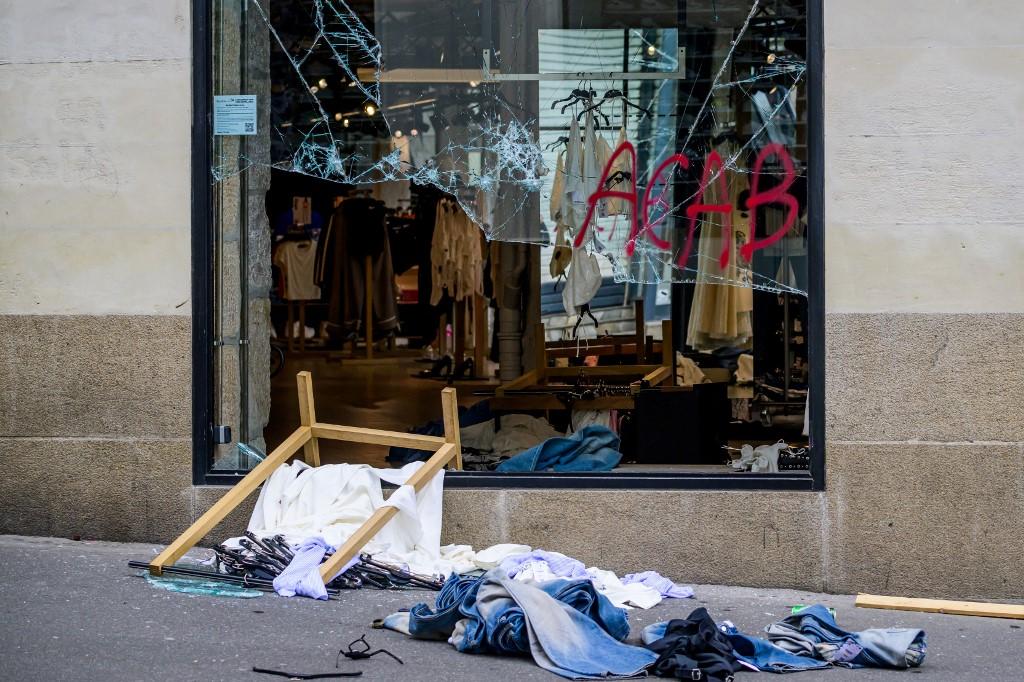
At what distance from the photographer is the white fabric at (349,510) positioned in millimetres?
6375

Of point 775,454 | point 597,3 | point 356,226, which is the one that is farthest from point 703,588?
point 356,226

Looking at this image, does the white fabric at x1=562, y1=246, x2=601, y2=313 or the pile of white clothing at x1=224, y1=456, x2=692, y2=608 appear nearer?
the pile of white clothing at x1=224, y1=456, x2=692, y2=608

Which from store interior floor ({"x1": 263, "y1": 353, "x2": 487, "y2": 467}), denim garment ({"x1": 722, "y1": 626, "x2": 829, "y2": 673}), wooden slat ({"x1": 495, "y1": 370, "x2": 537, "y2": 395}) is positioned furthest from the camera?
wooden slat ({"x1": 495, "y1": 370, "x2": 537, "y2": 395})

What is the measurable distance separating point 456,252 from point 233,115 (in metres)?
4.39

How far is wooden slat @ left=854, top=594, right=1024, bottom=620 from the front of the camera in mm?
6102

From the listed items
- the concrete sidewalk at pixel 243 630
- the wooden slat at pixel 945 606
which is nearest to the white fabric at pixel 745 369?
the concrete sidewalk at pixel 243 630

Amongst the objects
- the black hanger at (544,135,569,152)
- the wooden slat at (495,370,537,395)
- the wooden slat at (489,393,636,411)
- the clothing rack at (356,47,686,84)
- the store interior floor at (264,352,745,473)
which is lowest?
the store interior floor at (264,352,745,473)

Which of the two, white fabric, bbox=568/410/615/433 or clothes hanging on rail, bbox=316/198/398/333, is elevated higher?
clothes hanging on rail, bbox=316/198/398/333

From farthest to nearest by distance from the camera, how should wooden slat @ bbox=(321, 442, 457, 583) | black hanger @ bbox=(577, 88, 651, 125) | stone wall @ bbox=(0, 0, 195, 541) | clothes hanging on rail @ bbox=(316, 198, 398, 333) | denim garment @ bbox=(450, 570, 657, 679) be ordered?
clothes hanging on rail @ bbox=(316, 198, 398, 333) < black hanger @ bbox=(577, 88, 651, 125) < stone wall @ bbox=(0, 0, 195, 541) < wooden slat @ bbox=(321, 442, 457, 583) < denim garment @ bbox=(450, 570, 657, 679)

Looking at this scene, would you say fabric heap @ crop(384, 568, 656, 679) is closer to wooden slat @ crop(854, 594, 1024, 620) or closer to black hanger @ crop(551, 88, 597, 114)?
wooden slat @ crop(854, 594, 1024, 620)

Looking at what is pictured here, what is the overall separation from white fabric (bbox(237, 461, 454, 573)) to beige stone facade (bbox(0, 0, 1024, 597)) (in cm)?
18

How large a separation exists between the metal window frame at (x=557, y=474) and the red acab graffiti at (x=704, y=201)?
0.18m

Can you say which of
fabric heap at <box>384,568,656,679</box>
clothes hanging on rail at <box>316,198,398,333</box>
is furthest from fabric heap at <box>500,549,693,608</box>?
clothes hanging on rail at <box>316,198,398,333</box>

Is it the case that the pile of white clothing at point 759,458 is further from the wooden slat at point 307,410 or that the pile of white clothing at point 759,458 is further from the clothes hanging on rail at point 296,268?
the clothes hanging on rail at point 296,268
